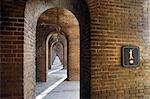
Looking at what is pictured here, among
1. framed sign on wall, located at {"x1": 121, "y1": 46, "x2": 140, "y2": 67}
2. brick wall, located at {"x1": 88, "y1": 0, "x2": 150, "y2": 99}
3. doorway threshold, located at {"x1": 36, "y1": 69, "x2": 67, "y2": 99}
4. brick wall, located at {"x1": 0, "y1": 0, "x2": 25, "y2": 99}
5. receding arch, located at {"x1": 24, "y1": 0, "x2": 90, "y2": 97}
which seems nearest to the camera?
brick wall, located at {"x1": 0, "y1": 0, "x2": 25, "y2": 99}

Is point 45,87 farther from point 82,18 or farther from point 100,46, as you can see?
point 100,46

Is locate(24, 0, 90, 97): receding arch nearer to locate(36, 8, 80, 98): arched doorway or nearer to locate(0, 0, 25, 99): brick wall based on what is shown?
locate(0, 0, 25, 99): brick wall

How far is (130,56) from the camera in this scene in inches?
215

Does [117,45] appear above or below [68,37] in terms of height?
below

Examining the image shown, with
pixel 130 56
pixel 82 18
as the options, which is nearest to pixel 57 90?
pixel 82 18

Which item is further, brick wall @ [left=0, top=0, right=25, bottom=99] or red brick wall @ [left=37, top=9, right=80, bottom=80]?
red brick wall @ [left=37, top=9, right=80, bottom=80]

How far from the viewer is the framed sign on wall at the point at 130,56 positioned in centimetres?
540

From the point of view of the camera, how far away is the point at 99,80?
5.11m

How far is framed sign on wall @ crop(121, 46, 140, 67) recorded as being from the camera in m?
5.40

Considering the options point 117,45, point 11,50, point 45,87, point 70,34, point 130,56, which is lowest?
point 45,87

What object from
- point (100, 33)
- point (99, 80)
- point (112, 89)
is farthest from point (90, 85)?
point (100, 33)

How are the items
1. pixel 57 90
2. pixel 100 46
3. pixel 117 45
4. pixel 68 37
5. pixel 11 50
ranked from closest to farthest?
1. pixel 11 50
2. pixel 100 46
3. pixel 117 45
4. pixel 57 90
5. pixel 68 37

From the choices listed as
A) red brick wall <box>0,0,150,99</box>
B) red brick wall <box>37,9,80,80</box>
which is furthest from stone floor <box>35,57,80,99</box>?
red brick wall <box>0,0,150,99</box>

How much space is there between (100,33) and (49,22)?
7.92 meters
